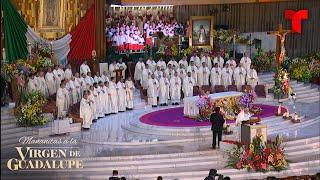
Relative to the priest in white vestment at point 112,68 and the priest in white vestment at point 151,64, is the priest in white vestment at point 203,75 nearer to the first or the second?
the priest in white vestment at point 151,64

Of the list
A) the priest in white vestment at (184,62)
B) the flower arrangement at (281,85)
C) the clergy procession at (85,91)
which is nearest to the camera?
the clergy procession at (85,91)

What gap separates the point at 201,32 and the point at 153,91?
22.5 ft

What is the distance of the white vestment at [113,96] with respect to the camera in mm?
22903

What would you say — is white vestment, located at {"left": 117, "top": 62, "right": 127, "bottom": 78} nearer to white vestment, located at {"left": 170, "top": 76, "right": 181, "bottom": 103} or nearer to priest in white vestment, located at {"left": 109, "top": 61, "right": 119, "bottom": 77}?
priest in white vestment, located at {"left": 109, "top": 61, "right": 119, "bottom": 77}

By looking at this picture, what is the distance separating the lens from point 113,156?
18.5 metres

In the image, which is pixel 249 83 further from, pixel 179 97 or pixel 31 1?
pixel 31 1

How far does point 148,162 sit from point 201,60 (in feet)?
30.4

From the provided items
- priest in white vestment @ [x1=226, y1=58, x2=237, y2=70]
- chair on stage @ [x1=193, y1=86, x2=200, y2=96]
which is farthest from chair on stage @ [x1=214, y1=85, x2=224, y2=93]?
priest in white vestment @ [x1=226, y1=58, x2=237, y2=70]

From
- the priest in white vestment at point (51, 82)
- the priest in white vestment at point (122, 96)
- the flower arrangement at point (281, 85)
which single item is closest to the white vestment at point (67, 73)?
the priest in white vestment at point (51, 82)

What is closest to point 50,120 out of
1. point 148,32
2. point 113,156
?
point 113,156

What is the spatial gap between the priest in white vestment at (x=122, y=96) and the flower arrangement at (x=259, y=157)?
592cm

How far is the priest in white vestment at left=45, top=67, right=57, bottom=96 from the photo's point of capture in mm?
22922

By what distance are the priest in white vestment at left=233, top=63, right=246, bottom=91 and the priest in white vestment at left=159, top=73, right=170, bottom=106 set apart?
2776 millimetres

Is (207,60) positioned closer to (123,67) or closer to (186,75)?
(186,75)
